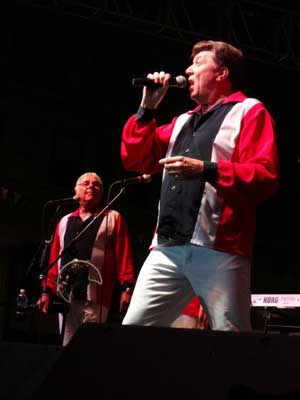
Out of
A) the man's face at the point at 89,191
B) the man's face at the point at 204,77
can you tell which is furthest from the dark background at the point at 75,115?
the man's face at the point at 204,77

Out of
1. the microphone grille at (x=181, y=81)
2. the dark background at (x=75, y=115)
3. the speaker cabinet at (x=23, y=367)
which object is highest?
the dark background at (x=75, y=115)

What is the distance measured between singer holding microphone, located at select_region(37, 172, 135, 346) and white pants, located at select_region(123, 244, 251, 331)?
6.94ft

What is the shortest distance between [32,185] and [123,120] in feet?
7.59

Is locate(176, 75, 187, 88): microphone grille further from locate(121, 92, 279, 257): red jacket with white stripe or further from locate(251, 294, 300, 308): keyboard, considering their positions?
locate(251, 294, 300, 308): keyboard

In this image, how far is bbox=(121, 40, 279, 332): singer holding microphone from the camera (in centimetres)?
255

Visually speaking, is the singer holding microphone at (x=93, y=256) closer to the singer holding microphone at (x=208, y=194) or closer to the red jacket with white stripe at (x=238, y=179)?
the singer holding microphone at (x=208, y=194)

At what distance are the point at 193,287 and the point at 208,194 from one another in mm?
363

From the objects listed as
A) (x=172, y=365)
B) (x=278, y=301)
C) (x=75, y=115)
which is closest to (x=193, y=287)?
(x=172, y=365)

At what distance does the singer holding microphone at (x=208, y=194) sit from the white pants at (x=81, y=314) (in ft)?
7.20

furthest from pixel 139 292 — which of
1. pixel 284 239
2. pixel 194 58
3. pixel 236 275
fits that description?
pixel 284 239

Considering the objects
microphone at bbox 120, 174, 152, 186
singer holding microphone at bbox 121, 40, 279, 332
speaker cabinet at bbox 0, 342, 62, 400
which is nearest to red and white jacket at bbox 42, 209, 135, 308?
microphone at bbox 120, 174, 152, 186

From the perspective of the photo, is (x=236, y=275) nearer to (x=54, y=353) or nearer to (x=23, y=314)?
(x=54, y=353)

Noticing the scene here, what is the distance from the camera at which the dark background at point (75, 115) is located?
42.0 ft

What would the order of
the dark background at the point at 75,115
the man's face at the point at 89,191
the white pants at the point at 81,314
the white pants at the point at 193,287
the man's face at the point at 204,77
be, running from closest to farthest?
the white pants at the point at 193,287
the man's face at the point at 204,77
the white pants at the point at 81,314
the man's face at the point at 89,191
the dark background at the point at 75,115
